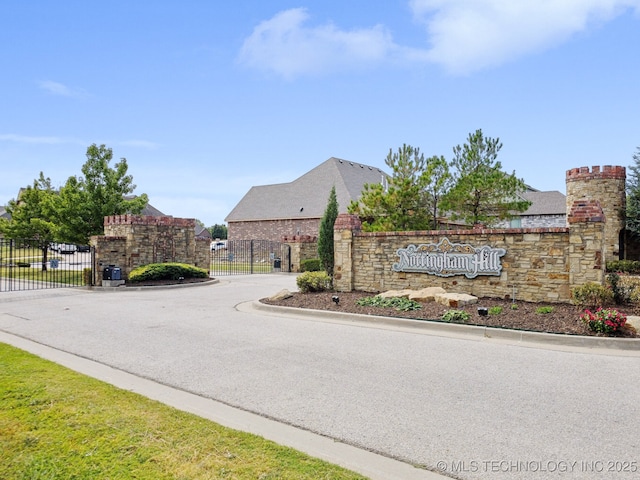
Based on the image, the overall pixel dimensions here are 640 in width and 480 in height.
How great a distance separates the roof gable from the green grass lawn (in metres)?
33.8

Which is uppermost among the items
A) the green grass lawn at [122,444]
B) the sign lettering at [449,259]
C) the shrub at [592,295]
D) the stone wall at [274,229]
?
the stone wall at [274,229]

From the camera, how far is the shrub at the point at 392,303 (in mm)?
11656

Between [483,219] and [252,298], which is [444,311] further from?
[483,219]

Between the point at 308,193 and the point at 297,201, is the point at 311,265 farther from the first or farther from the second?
the point at 308,193

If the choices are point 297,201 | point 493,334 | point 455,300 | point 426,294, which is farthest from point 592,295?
point 297,201

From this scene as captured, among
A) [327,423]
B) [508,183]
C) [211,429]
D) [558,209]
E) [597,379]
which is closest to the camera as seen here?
[211,429]

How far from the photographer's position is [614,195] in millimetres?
26531

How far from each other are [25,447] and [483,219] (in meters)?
19.3

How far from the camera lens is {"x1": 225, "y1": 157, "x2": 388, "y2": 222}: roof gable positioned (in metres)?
41.3

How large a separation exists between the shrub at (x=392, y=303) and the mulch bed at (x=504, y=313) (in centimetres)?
19

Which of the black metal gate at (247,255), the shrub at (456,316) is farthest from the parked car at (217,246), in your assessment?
the shrub at (456,316)

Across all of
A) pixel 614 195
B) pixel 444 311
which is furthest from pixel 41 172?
pixel 614 195

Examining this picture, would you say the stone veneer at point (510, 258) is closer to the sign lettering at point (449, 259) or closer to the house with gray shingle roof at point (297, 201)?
the sign lettering at point (449, 259)

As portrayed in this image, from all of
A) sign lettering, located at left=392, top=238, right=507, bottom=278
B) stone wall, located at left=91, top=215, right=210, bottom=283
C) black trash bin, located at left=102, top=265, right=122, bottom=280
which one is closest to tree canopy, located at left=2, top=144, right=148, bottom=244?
stone wall, located at left=91, top=215, right=210, bottom=283
